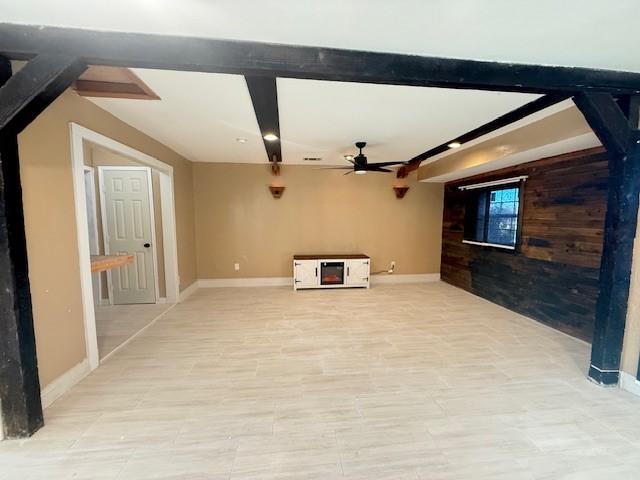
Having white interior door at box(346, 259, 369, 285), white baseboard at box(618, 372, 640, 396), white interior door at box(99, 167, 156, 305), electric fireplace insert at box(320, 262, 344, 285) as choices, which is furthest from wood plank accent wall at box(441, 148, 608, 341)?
white interior door at box(99, 167, 156, 305)

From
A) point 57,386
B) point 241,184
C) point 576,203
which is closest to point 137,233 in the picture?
point 241,184

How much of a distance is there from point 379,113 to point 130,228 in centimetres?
398

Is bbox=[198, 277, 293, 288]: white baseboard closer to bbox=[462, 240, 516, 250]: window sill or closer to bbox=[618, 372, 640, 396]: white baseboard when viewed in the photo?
bbox=[462, 240, 516, 250]: window sill

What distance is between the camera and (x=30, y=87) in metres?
1.51

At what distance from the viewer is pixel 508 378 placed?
2289 mm

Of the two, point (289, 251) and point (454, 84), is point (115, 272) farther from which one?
point (454, 84)

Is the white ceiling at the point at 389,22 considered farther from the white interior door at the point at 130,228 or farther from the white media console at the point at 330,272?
the white media console at the point at 330,272

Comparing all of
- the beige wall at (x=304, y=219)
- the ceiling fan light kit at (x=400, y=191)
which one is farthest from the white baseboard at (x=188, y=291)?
the ceiling fan light kit at (x=400, y=191)

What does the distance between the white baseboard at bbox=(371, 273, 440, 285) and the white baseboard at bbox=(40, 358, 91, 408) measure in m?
4.51

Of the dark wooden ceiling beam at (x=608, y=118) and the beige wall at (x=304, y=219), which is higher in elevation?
the dark wooden ceiling beam at (x=608, y=118)

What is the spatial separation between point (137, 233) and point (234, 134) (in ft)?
7.54

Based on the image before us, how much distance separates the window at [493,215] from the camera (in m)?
3.97

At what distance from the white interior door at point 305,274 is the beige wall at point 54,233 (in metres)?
Answer: 3.15

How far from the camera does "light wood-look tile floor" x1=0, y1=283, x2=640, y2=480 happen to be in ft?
4.84
